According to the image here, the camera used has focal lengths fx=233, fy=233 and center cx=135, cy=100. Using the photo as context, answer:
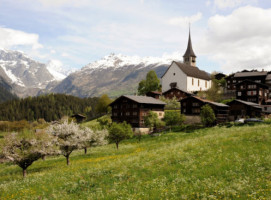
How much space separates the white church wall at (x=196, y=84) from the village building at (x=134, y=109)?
33.2 m

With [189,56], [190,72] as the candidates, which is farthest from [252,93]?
[189,56]

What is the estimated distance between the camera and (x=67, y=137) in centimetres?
3681

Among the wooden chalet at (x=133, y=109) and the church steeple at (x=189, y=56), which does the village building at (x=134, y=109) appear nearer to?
the wooden chalet at (x=133, y=109)

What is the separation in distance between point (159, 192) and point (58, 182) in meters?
10.8

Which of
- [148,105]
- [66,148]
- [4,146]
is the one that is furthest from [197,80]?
[4,146]

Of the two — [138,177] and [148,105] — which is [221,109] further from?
[138,177]

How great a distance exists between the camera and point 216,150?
2456 centimetres

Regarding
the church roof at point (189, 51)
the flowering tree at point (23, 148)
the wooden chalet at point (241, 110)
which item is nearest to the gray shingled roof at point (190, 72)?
the church roof at point (189, 51)

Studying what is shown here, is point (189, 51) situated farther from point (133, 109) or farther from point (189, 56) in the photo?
point (133, 109)

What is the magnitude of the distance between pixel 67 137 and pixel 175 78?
8727 cm

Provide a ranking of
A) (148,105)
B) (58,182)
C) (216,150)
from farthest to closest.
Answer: (148,105), (216,150), (58,182)

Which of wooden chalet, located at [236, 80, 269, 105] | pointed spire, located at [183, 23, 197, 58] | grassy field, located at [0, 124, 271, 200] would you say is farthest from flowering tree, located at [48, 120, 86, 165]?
pointed spire, located at [183, 23, 197, 58]

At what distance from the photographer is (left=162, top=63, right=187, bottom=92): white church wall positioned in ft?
373

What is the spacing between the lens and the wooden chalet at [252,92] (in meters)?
92.1
